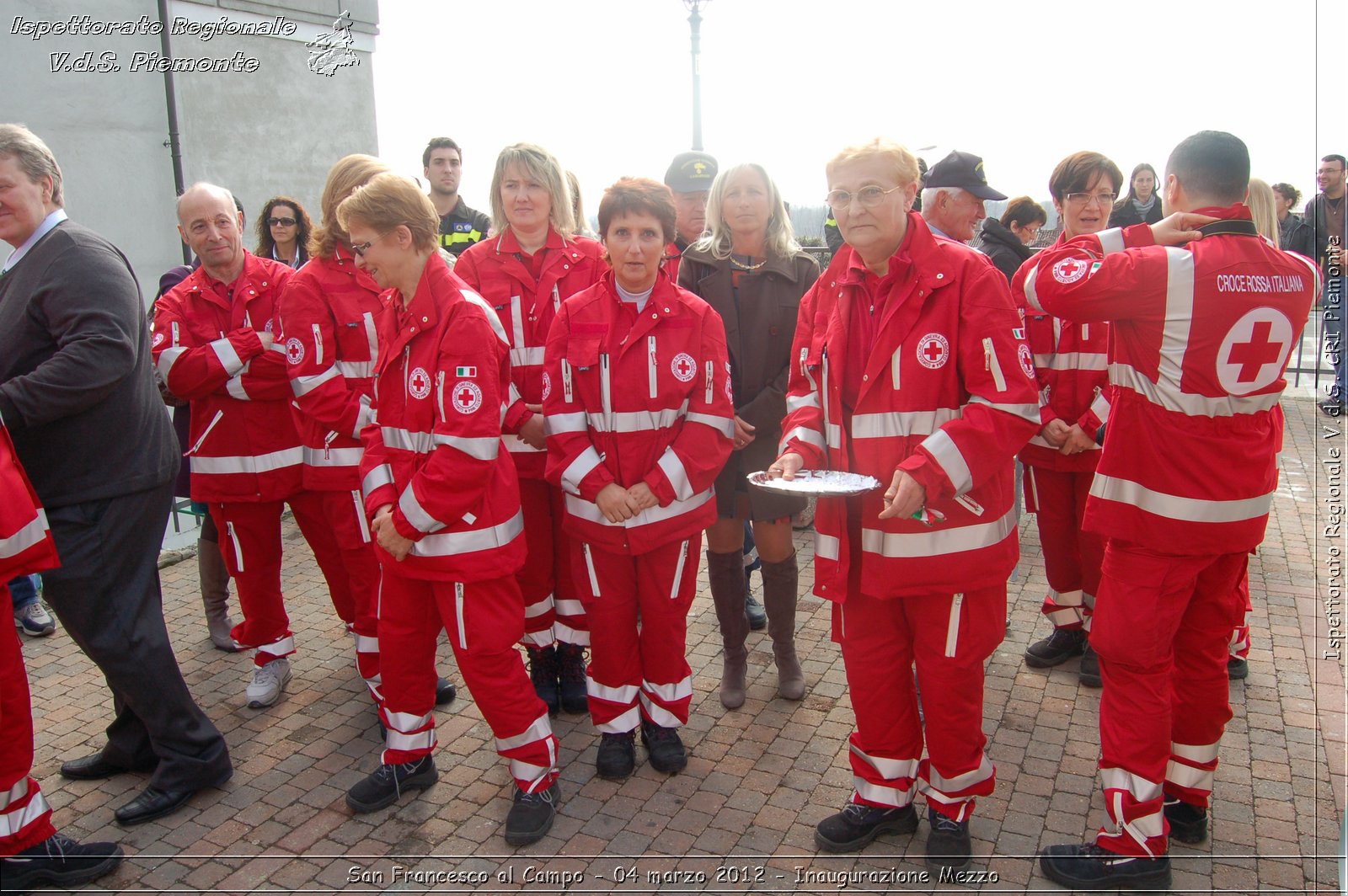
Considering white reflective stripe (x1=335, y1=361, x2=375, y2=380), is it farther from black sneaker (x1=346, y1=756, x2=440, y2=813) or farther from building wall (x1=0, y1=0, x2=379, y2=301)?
building wall (x1=0, y1=0, x2=379, y2=301)

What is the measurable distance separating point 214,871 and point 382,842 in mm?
585

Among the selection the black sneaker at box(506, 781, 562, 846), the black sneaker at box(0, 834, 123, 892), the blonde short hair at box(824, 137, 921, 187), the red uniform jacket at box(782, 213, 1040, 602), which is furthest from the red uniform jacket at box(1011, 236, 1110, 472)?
the black sneaker at box(0, 834, 123, 892)

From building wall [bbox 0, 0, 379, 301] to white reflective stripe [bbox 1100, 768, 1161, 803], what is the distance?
9.43 m

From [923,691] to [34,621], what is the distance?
5249mm

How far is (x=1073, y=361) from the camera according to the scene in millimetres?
4594

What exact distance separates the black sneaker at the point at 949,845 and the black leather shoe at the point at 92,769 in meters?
3.33

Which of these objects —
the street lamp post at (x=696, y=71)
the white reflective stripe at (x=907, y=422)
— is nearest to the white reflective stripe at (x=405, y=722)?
the white reflective stripe at (x=907, y=422)

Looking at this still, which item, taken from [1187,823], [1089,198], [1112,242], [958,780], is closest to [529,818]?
[958,780]

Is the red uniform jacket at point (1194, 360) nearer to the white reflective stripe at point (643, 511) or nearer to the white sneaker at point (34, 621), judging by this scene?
the white reflective stripe at point (643, 511)

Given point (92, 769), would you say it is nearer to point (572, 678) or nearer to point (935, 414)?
point (572, 678)

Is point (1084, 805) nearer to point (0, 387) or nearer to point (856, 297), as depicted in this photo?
point (856, 297)

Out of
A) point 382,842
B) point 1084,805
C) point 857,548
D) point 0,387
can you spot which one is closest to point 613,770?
point 382,842

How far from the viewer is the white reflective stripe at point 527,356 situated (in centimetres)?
427

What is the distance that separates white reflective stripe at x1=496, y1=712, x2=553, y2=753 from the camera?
3.57 metres
